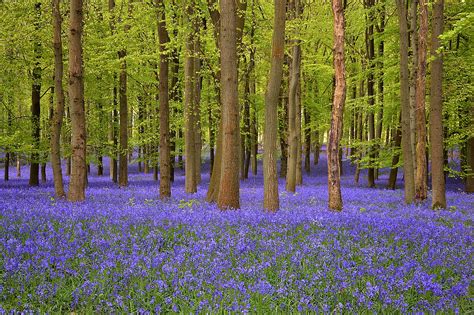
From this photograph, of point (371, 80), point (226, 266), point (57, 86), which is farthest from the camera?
point (371, 80)

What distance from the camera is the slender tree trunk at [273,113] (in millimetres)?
11867

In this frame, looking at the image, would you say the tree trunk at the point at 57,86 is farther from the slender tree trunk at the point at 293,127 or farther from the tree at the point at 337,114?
the slender tree trunk at the point at 293,127

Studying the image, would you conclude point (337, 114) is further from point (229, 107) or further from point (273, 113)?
point (229, 107)

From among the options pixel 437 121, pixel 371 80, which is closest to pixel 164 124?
pixel 437 121

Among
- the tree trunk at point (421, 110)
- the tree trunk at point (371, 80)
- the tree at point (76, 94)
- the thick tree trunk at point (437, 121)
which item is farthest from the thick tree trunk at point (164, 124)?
the tree trunk at point (371, 80)

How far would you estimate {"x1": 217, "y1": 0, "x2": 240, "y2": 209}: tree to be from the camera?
1167 centimetres

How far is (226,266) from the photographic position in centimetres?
573

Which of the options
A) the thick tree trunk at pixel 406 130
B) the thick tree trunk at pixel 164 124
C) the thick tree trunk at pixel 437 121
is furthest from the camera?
the thick tree trunk at pixel 406 130

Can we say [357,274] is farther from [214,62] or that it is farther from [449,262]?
[214,62]

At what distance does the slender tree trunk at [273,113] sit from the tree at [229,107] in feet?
2.71

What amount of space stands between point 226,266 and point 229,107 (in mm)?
6708

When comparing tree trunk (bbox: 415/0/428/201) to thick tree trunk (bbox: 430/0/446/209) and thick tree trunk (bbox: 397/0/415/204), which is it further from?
thick tree trunk (bbox: 430/0/446/209)

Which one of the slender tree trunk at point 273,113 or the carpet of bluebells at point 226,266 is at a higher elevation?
the slender tree trunk at point 273,113

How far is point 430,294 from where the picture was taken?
5180mm
